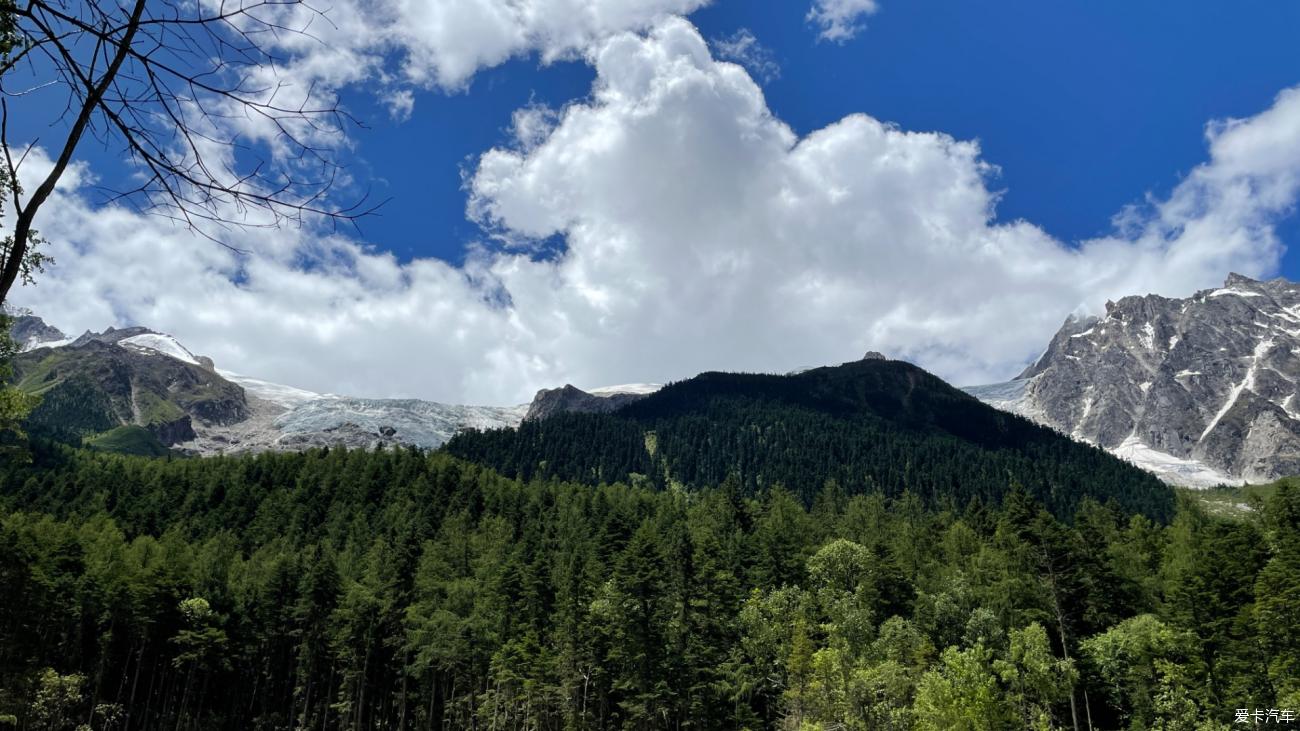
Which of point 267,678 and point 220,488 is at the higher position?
point 220,488

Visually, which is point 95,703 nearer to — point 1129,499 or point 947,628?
point 947,628

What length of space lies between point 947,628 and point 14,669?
58.7 metres

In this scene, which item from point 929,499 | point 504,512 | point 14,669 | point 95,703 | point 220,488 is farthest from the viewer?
point 929,499

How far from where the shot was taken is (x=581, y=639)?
51406 millimetres

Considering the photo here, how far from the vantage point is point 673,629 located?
51875mm

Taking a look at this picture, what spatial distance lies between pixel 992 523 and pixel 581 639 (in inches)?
1999

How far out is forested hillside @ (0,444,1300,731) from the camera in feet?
129

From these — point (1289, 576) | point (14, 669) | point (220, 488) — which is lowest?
point (14, 669)

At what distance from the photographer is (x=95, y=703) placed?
53.7 metres

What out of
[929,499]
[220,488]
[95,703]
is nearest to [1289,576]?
[95,703]

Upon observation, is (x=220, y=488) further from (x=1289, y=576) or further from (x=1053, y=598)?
(x=1289, y=576)

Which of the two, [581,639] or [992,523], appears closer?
[581,639]

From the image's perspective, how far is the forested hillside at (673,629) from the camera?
129ft

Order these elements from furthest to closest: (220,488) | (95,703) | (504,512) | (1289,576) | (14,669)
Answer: (220,488)
(504,512)
(95,703)
(14,669)
(1289,576)
